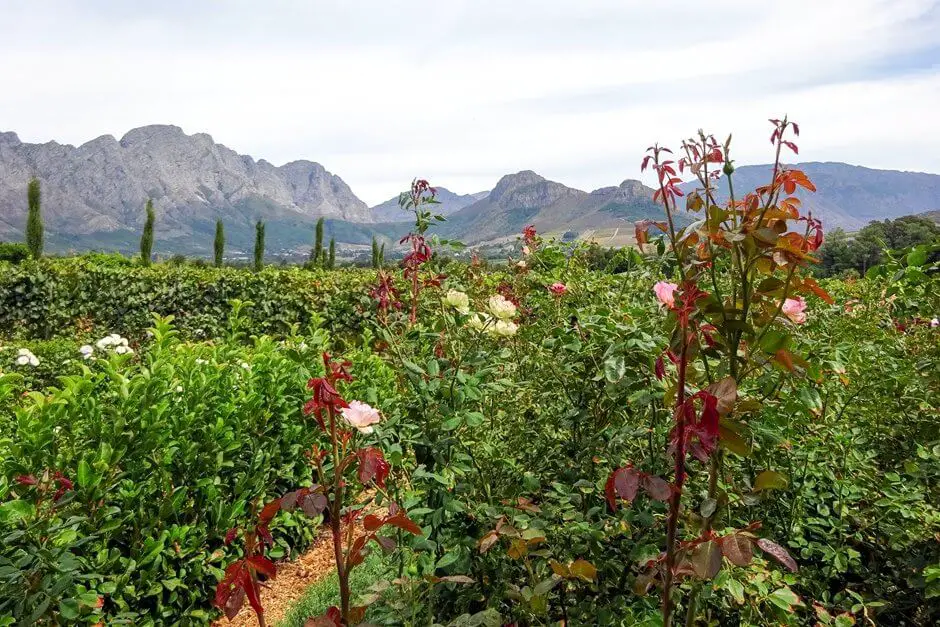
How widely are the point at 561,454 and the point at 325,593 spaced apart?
2.04m

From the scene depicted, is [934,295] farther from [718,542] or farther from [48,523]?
[48,523]

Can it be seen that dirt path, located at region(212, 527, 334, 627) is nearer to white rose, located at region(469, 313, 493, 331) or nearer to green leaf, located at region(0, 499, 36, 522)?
green leaf, located at region(0, 499, 36, 522)

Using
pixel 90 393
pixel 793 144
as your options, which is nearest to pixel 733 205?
pixel 793 144

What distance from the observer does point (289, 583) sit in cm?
360

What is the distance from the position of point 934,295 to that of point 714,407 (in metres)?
1.79

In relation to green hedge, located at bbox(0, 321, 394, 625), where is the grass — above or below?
below

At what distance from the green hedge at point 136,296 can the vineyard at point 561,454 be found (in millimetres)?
6480

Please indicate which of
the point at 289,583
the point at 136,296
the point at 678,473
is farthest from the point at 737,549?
the point at 136,296

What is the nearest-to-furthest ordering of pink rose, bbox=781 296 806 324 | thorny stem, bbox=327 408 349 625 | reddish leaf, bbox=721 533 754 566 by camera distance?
reddish leaf, bbox=721 533 754 566 → thorny stem, bbox=327 408 349 625 → pink rose, bbox=781 296 806 324

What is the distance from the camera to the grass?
3062mm

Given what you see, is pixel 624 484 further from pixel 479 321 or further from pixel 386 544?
pixel 479 321

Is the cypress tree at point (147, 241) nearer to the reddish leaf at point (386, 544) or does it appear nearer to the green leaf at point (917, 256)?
the reddish leaf at point (386, 544)

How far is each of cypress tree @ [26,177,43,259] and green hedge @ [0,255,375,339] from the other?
47.2 ft

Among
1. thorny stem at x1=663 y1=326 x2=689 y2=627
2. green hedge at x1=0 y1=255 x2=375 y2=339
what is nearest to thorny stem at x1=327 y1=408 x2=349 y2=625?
thorny stem at x1=663 y1=326 x2=689 y2=627
